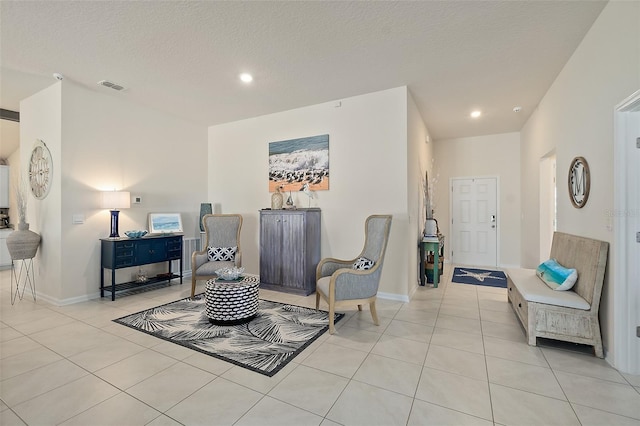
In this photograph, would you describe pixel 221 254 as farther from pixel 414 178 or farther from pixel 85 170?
pixel 414 178

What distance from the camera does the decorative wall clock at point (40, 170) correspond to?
3.92 metres

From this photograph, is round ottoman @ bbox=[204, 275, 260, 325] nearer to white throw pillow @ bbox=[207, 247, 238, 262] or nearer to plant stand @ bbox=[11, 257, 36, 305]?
white throw pillow @ bbox=[207, 247, 238, 262]

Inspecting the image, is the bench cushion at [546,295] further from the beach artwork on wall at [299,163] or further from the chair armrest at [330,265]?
the beach artwork on wall at [299,163]

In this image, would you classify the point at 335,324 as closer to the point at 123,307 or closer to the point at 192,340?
the point at 192,340

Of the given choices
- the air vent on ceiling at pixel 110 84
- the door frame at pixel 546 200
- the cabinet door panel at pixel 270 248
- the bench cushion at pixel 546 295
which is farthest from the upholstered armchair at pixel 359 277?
the air vent on ceiling at pixel 110 84

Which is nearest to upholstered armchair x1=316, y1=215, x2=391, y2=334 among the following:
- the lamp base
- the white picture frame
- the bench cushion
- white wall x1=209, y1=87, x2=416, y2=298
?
white wall x1=209, y1=87, x2=416, y2=298

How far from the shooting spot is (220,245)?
460cm

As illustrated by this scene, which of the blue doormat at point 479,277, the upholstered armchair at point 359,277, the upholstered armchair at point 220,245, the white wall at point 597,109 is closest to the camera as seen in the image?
the white wall at point 597,109

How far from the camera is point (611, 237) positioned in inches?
92.1

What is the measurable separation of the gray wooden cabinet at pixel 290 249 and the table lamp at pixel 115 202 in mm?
1919

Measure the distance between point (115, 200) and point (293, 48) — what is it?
3.22 meters

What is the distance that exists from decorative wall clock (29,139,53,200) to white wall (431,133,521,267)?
6598 millimetres

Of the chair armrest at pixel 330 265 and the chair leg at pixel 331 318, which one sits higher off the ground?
the chair armrest at pixel 330 265

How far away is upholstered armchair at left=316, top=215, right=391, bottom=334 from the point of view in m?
3.03
